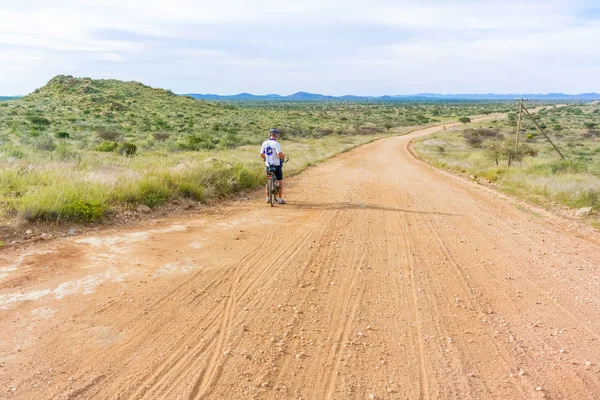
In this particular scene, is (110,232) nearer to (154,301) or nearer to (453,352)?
(154,301)

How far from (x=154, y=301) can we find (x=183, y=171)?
23.4 feet

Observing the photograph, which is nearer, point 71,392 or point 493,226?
point 71,392

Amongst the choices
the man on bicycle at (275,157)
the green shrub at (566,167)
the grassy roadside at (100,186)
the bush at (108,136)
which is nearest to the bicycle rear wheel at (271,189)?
the man on bicycle at (275,157)

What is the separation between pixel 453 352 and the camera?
4.28 metres

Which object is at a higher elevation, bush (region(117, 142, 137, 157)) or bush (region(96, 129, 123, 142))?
bush (region(96, 129, 123, 142))

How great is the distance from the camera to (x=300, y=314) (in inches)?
196

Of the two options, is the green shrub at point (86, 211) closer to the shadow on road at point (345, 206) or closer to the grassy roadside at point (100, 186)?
the grassy roadside at point (100, 186)

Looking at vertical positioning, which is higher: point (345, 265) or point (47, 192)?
point (47, 192)

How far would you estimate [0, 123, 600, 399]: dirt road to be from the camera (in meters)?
3.74

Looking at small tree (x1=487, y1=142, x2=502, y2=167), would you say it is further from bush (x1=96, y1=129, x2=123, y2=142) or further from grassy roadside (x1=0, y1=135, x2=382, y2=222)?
bush (x1=96, y1=129, x2=123, y2=142)

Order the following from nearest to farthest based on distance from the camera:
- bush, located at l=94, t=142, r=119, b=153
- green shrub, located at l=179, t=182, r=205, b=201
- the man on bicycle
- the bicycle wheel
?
green shrub, located at l=179, t=182, r=205, b=201
the bicycle wheel
the man on bicycle
bush, located at l=94, t=142, r=119, b=153

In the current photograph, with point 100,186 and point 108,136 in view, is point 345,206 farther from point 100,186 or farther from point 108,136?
point 108,136

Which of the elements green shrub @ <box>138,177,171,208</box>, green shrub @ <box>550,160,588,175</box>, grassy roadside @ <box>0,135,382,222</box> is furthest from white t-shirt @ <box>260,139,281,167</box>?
green shrub @ <box>550,160,588,175</box>

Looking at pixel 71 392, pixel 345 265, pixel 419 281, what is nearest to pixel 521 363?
pixel 419 281
